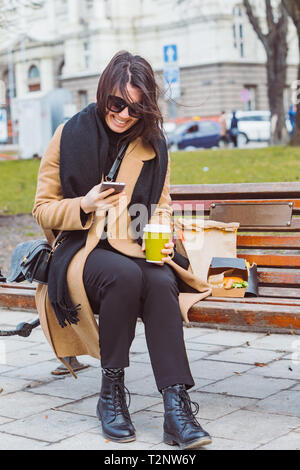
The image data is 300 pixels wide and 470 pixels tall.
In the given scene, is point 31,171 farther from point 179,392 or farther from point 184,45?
point 184,45

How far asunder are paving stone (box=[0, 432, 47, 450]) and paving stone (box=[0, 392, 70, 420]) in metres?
0.31

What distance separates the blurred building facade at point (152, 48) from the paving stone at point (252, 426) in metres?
36.2

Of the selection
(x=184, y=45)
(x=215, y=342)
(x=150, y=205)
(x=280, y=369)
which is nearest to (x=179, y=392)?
(x=150, y=205)

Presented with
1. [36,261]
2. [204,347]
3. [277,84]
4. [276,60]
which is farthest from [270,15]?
[36,261]

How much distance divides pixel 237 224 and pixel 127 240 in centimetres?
68

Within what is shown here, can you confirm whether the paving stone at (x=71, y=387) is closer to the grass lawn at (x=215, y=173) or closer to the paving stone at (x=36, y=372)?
the paving stone at (x=36, y=372)

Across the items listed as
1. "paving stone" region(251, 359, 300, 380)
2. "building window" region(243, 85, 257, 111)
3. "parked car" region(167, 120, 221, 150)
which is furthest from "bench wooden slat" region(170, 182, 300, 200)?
"building window" region(243, 85, 257, 111)

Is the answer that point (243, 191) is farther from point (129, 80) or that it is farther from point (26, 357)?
point (26, 357)

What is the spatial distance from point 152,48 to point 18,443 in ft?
153

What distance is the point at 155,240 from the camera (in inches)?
144

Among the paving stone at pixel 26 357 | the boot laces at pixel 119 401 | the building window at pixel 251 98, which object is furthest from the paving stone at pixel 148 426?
the building window at pixel 251 98

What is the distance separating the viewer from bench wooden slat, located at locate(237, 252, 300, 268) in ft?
14.4

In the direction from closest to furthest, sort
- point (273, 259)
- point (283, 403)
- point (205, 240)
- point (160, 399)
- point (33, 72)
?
point (283, 403)
point (160, 399)
point (205, 240)
point (273, 259)
point (33, 72)

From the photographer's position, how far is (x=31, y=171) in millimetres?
18391
